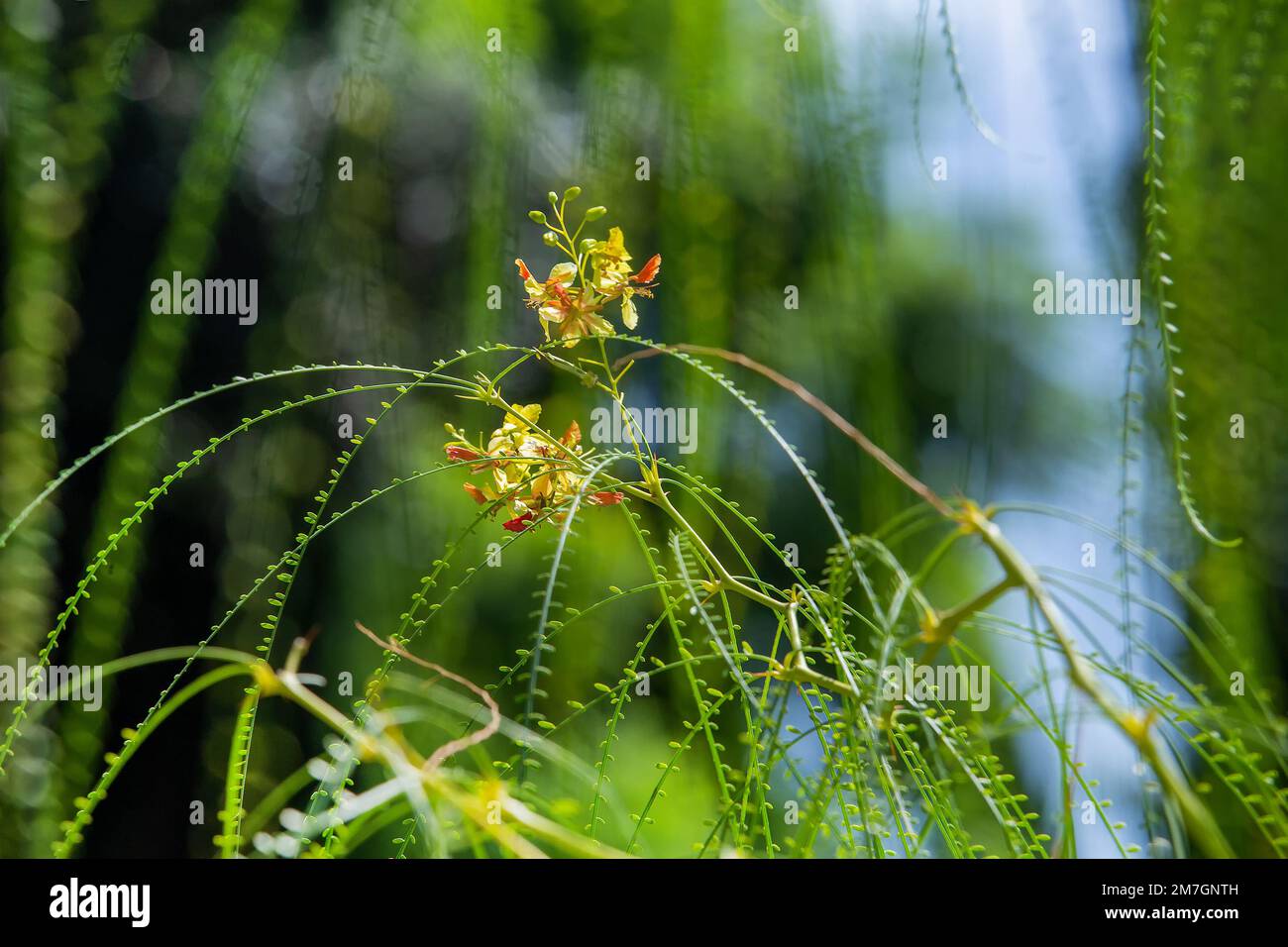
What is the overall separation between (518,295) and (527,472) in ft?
1.55

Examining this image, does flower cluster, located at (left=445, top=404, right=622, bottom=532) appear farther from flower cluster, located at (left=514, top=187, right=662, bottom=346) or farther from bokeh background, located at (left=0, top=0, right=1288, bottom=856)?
bokeh background, located at (left=0, top=0, right=1288, bottom=856)

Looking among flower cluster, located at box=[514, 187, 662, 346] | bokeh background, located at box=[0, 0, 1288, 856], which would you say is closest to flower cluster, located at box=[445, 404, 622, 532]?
flower cluster, located at box=[514, 187, 662, 346]

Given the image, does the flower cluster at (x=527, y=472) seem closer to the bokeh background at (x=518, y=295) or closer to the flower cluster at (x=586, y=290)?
the flower cluster at (x=586, y=290)

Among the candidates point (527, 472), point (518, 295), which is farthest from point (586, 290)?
point (518, 295)

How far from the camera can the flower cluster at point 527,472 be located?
359 millimetres

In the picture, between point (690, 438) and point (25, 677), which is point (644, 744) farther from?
point (25, 677)

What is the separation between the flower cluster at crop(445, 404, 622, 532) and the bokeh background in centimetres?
23

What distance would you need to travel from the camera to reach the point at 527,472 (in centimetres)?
38

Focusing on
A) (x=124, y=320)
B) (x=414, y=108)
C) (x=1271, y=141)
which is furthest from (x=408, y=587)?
(x=1271, y=141)

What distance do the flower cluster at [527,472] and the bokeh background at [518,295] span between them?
0.75 feet

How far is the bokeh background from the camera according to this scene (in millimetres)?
600

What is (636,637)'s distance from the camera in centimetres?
98
